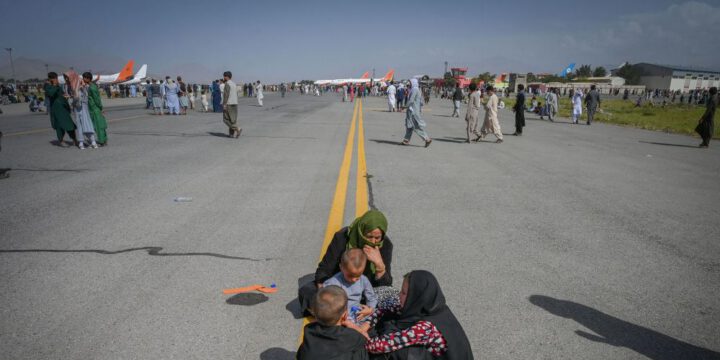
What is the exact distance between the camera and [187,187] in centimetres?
666

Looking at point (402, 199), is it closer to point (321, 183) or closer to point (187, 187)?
point (321, 183)

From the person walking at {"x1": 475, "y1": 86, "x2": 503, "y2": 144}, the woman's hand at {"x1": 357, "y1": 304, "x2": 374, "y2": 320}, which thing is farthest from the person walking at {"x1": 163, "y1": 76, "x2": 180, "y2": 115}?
the woman's hand at {"x1": 357, "y1": 304, "x2": 374, "y2": 320}

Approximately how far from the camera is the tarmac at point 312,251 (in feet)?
9.44

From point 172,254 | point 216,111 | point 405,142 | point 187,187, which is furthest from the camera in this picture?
point 216,111

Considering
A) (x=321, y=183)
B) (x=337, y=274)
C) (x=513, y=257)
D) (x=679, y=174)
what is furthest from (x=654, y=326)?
(x=679, y=174)

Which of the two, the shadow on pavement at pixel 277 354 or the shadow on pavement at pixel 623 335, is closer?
the shadow on pavement at pixel 277 354

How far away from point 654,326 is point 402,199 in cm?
359

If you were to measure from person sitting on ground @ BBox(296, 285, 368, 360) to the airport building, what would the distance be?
12097 cm

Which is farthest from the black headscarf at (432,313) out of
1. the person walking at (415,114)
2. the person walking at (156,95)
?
the person walking at (156,95)

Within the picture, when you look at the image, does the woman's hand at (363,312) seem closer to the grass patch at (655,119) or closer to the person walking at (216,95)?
the grass patch at (655,119)

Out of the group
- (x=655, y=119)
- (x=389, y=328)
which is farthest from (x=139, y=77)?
(x=389, y=328)

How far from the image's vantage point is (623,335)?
117 inches

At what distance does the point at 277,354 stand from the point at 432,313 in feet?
3.41

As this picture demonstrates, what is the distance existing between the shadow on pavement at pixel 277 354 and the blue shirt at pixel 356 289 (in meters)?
0.52
